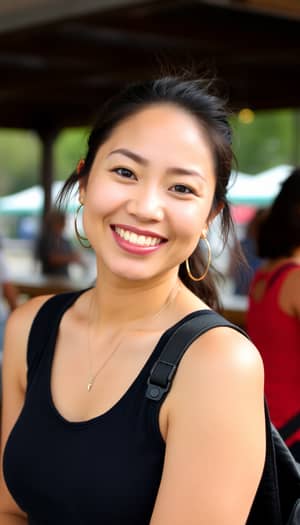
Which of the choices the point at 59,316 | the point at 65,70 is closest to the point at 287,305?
the point at 59,316

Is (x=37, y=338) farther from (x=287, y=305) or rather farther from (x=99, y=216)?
(x=287, y=305)

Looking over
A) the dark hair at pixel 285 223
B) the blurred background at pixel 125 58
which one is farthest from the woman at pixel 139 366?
the dark hair at pixel 285 223

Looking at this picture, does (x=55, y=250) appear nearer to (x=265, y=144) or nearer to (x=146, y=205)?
(x=146, y=205)

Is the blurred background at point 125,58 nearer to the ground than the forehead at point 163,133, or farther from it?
nearer to the ground

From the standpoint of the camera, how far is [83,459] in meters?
1.37

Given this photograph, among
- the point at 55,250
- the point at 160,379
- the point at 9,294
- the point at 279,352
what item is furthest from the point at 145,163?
the point at 55,250

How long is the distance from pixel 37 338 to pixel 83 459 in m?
0.35

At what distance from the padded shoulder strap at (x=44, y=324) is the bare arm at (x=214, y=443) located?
1.37ft

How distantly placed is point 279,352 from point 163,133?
4.56 ft

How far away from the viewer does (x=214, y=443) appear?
1.28 meters

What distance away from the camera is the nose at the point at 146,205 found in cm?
140

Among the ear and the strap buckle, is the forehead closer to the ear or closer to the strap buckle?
the ear

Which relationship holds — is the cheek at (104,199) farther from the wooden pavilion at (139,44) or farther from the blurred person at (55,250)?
the blurred person at (55,250)

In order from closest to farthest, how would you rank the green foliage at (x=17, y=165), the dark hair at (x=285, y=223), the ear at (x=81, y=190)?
the ear at (x=81, y=190), the dark hair at (x=285, y=223), the green foliage at (x=17, y=165)
